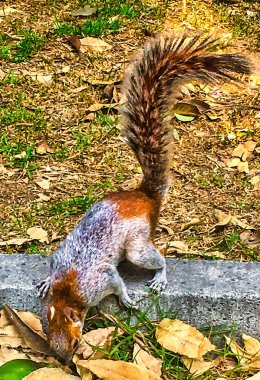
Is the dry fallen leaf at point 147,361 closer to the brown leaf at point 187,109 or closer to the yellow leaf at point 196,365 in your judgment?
the yellow leaf at point 196,365

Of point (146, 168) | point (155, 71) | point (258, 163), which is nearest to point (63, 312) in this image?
point (146, 168)

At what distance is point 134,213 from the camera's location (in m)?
3.39

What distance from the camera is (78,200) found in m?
4.23

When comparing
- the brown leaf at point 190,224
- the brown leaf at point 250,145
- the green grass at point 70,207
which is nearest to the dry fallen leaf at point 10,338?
the green grass at point 70,207

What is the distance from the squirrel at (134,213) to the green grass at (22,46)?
2224mm

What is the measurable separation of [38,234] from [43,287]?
667mm

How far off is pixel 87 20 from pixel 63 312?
3380mm

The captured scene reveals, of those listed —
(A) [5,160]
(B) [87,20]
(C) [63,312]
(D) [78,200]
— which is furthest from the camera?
(B) [87,20]

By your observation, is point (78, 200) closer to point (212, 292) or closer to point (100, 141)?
point (100, 141)

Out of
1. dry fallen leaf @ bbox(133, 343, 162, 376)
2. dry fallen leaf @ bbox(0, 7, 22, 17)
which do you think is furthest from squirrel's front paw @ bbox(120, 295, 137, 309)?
dry fallen leaf @ bbox(0, 7, 22, 17)

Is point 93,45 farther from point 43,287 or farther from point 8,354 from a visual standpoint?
point 8,354

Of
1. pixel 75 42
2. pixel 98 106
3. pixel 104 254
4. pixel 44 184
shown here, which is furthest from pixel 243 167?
pixel 75 42

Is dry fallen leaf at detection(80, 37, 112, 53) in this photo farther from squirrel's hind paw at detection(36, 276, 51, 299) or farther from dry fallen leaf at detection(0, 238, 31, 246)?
squirrel's hind paw at detection(36, 276, 51, 299)

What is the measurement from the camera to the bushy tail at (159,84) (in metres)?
3.26
